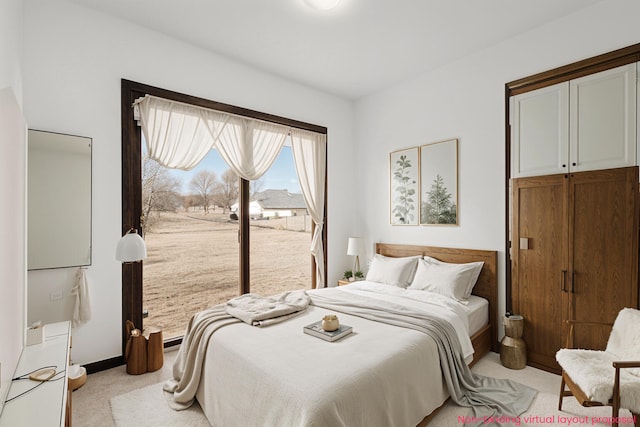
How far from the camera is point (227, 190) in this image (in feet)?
12.5

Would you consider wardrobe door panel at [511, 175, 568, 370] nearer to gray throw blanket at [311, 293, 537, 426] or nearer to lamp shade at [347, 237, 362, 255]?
gray throw blanket at [311, 293, 537, 426]

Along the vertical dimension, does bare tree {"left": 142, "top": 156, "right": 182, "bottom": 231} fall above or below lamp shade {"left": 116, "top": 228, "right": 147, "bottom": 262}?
above

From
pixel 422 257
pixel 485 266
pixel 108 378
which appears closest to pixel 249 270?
pixel 108 378

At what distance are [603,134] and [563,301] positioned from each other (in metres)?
1.45

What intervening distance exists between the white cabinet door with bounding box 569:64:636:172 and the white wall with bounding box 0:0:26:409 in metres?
3.84

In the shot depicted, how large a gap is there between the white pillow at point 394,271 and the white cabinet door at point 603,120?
1804mm

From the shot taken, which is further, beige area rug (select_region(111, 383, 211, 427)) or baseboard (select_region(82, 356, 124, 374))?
baseboard (select_region(82, 356, 124, 374))

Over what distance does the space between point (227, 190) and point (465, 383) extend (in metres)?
2.98

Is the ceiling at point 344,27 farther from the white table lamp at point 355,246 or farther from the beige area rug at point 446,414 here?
the beige area rug at point 446,414

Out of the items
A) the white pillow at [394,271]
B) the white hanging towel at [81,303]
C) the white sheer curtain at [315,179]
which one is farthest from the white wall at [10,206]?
the white pillow at [394,271]

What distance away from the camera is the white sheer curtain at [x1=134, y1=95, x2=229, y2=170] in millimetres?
3137

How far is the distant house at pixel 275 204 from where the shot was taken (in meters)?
3.99

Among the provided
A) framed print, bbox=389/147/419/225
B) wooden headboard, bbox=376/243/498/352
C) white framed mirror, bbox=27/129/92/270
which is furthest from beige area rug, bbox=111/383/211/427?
framed print, bbox=389/147/419/225

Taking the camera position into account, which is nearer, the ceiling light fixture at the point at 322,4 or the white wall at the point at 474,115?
the ceiling light fixture at the point at 322,4
